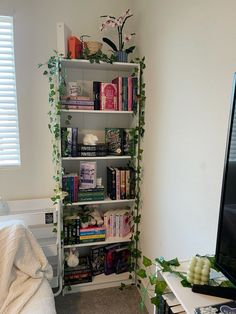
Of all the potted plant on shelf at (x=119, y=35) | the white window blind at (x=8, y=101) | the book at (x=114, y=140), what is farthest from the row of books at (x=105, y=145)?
the potted plant on shelf at (x=119, y=35)

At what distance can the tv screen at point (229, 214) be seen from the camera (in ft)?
2.59

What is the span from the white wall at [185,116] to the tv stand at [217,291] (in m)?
0.29

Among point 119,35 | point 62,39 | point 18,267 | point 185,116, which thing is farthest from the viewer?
point 119,35

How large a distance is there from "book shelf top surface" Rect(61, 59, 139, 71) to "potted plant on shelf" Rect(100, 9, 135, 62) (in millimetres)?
62

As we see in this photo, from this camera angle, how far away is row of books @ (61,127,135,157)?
6.38 ft

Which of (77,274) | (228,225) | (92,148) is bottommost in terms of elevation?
(77,274)

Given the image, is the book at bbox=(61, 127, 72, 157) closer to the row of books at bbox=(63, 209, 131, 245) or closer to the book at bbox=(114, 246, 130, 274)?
the row of books at bbox=(63, 209, 131, 245)

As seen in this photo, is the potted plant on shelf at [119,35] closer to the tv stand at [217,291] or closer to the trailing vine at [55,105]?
the trailing vine at [55,105]

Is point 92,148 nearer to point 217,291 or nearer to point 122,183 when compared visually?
point 122,183

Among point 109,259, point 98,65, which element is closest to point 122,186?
point 109,259

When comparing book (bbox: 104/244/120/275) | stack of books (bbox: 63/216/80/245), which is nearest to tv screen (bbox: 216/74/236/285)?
stack of books (bbox: 63/216/80/245)

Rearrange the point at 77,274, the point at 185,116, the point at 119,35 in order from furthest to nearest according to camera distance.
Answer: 1. the point at 77,274
2. the point at 119,35
3. the point at 185,116

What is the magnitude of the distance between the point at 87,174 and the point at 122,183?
0.31m

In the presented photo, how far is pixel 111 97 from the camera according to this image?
203cm
